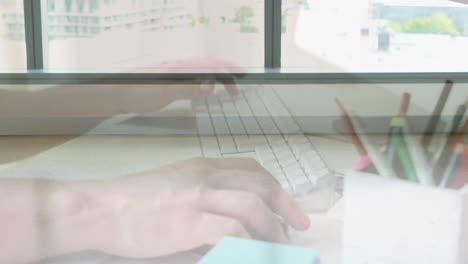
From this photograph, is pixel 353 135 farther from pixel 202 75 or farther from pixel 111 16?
pixel 111 16

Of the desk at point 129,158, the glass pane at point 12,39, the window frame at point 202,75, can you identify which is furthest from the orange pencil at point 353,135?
the glass pane at point 12,39

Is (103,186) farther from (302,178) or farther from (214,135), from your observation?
(214,135)

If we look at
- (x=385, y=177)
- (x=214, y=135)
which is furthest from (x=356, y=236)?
(x=214, y=135)

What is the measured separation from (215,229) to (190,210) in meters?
0.03

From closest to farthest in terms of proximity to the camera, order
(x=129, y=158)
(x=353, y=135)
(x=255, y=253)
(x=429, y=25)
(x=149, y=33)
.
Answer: (x=255, y=253)
(x=353, y=135)
(x=129, y=158)
(x=429, y=25)
(x=149, y=33)

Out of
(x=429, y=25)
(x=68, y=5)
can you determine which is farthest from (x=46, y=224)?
(x=68, y=5)

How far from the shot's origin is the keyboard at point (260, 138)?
1.35ft

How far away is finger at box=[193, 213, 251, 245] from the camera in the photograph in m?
0.28

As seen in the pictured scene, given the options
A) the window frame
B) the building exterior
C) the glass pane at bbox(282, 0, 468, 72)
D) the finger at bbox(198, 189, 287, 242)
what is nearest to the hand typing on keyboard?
the finger at bbox(198, 189, 287, 242)

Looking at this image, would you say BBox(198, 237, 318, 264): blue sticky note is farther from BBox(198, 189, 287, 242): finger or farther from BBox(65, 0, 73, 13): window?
BBox(65, 0, 73, 13): window

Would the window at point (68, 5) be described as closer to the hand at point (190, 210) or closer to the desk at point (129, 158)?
the desk at point (129, 158)

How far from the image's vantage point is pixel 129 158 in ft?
1.86

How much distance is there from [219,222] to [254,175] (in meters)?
0.08

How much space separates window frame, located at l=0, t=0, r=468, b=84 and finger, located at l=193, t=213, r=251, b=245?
1.64ft
